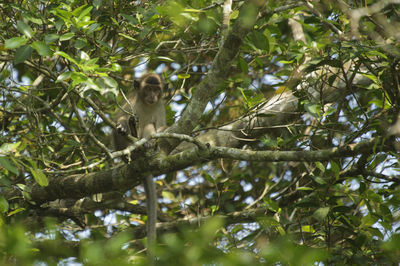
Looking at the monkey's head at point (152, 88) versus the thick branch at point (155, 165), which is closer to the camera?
the thick branch at point (155, 165)

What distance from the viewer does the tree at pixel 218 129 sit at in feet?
14.7

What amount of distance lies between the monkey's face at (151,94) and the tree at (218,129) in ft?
1.73

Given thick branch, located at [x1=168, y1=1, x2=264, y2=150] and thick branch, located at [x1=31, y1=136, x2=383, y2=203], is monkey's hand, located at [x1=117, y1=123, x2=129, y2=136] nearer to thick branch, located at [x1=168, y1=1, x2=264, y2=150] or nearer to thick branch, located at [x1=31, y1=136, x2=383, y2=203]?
thick branch, located at [x1=31, y1=136, x2=383, y2=203]

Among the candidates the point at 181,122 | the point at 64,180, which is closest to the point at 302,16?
the point at 181,122

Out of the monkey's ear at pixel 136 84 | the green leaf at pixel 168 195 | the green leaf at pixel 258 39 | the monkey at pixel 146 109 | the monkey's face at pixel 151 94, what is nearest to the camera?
the green leaf at pixel 258 39

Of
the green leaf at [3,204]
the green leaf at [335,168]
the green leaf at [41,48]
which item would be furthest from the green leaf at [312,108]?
the green leaf at [3,204]

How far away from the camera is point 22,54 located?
4.58 metres

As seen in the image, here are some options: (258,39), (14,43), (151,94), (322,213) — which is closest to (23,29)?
(14,43)

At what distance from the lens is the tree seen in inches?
177

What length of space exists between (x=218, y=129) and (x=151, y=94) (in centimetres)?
217

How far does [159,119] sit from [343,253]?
3762mm

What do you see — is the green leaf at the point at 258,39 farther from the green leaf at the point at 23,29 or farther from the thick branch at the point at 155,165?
the green leaf at the point at 23,29

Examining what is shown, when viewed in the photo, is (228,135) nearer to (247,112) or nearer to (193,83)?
(247,112)

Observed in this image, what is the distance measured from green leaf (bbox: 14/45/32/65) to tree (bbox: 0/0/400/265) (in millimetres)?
12
